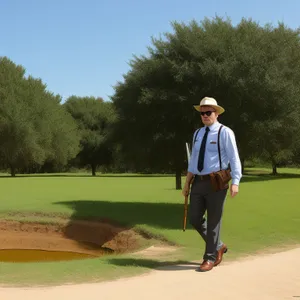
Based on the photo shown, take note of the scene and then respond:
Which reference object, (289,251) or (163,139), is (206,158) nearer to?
(289,251)

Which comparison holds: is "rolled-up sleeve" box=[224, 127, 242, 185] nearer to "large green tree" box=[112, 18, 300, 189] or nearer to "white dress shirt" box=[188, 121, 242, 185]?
"white dress shirt" box=[188, 121, 242, 185]

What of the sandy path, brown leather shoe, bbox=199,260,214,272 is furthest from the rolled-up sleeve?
the sandy path

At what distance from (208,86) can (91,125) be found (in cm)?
5385

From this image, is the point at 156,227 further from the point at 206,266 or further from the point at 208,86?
the point at 206,266

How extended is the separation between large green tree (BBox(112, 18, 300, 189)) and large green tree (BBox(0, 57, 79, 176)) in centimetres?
3318

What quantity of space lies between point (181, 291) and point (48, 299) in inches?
69.5

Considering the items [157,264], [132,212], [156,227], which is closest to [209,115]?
[157,264]

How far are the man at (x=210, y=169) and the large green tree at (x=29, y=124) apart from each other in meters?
41.2

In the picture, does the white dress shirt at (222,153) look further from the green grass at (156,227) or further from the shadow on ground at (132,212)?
the shadow on ground at (132,212)

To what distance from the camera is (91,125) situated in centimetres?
6656

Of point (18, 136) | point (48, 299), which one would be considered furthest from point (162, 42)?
point (18, 136)

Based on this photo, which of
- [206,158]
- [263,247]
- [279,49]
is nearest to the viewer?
[206,158]

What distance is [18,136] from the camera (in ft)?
154

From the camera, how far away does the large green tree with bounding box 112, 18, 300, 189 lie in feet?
44.4
